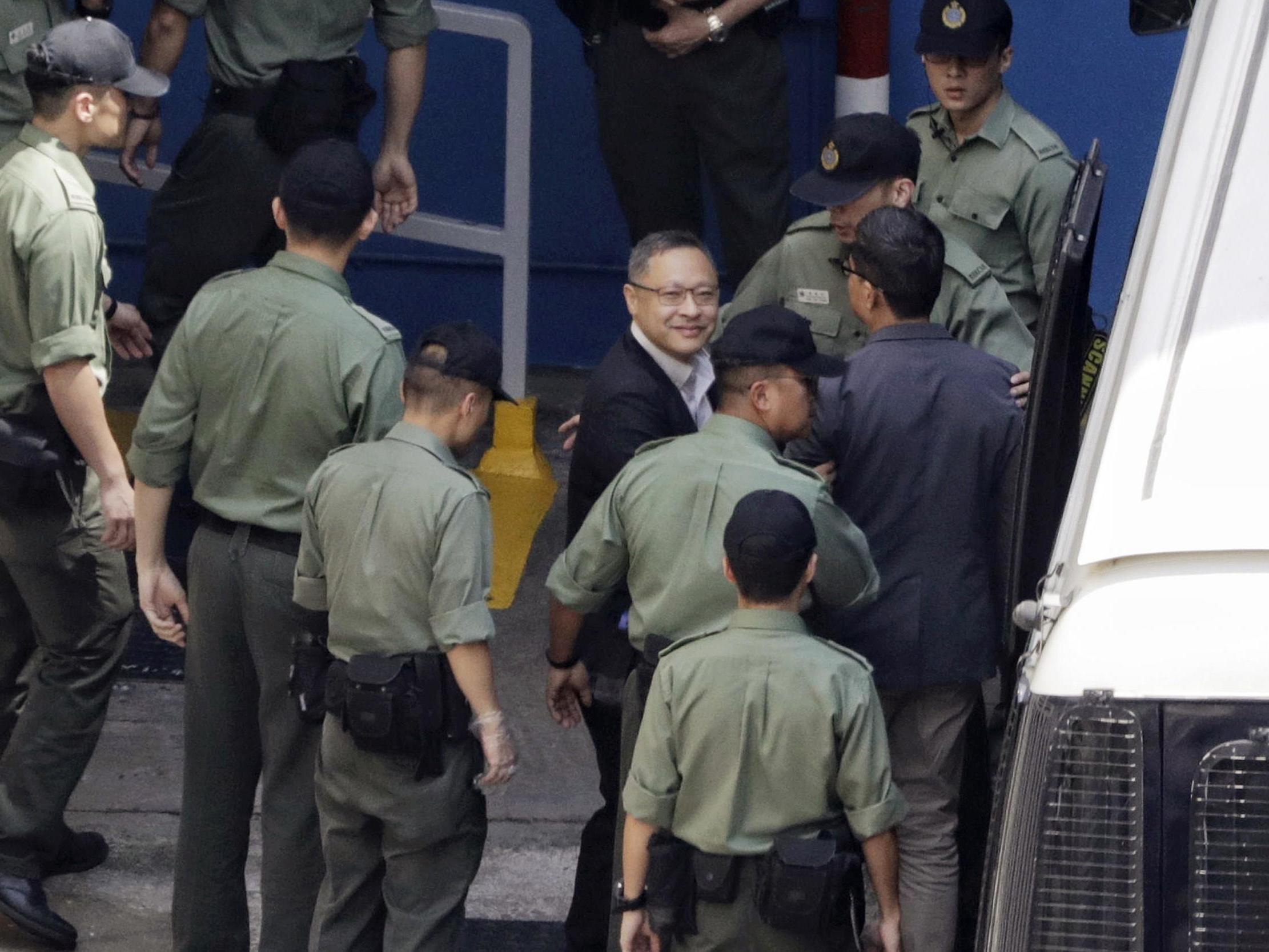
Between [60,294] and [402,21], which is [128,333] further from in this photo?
[402,21]

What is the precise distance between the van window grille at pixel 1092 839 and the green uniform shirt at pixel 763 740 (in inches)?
45.5

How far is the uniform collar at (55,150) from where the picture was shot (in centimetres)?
496

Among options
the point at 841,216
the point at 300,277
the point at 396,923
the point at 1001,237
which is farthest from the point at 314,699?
the point at 1001,237

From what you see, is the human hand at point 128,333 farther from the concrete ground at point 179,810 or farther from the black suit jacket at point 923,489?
the black suit jacket at point 923,489

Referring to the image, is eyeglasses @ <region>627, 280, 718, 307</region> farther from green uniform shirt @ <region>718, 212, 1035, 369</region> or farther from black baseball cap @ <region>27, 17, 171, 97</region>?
black baseball cap @ <region>27, 17, 171, 97</region>

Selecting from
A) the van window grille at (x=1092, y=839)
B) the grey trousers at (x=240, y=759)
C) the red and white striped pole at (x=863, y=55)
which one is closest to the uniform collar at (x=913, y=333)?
the grey trousers at (x=240, y=759)

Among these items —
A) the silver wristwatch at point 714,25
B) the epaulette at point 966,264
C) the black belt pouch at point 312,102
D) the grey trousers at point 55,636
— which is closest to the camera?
the epaulette at point 966,264

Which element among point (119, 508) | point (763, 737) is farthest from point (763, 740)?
point (119, 508)

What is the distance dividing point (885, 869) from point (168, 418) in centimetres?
194

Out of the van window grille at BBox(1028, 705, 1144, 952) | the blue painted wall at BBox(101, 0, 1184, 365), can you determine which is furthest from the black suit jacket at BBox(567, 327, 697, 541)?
the blue painted wall at BBox(101, 0, 1184, 365)

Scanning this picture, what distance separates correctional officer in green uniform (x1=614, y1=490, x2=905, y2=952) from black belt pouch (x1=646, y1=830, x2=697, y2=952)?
35mm

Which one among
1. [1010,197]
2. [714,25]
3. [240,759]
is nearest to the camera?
[240,759]

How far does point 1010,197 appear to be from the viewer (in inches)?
216

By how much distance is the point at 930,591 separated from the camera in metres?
4.51
